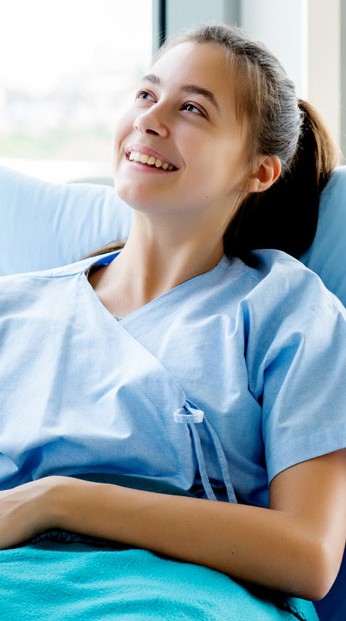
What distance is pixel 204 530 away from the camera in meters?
1.12

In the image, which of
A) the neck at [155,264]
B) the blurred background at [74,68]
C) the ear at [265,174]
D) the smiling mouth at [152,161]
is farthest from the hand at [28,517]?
the blurred background at [74,68]

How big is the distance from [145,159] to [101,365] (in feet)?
0.98

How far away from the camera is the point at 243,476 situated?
1.29m

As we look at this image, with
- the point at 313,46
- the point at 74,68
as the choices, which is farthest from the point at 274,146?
the point at 74,68

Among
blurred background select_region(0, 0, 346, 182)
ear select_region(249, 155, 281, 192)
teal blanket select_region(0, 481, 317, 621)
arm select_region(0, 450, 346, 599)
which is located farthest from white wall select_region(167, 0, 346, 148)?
teal blanket select_region(0, 481, 317, 621)

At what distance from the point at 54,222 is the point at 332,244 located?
54cm

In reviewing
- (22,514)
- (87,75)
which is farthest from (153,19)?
(22,514)

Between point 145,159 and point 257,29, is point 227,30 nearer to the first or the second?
point 145,159

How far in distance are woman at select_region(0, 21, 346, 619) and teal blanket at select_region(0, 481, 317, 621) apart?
Result: 0.02 meters

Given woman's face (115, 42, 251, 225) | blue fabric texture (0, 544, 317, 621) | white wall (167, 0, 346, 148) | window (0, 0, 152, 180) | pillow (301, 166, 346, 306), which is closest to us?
blue fabric texture (0, 544, 317, 621)

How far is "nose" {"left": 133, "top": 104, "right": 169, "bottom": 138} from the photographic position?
4.62 ft

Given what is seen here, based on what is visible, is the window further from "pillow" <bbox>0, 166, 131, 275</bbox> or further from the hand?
the hand

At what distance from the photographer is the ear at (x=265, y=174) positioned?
4.99 ft

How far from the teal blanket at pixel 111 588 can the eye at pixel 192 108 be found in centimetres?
63
